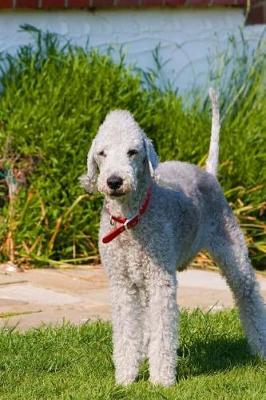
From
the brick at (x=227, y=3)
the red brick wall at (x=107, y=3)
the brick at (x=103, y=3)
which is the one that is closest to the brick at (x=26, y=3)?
the red brick wall at (x=107, y=3)

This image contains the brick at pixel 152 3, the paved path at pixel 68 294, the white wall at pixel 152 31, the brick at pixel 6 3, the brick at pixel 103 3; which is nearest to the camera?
the paved path at pixel 68 294

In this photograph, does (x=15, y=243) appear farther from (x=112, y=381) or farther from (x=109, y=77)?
(x=112, y=381)

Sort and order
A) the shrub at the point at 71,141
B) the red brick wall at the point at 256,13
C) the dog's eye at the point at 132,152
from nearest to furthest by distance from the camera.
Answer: the dog's eye at the point at 132,152
the shrub at the point at 71,141
the red brick wall at the point at 256,13

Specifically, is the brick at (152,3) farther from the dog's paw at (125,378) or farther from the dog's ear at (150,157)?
the dog's paw at (125,378)

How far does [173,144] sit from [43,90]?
3.81 ft

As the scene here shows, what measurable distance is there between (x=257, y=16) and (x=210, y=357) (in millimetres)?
5359

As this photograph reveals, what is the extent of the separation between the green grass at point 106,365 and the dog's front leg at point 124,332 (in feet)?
0.26

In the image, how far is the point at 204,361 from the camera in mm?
6312

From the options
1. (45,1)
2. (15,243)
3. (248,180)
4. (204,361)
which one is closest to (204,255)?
(248,180)

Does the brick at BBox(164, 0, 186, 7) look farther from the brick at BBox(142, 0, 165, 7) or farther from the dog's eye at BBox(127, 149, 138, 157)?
the dog's eye at BBox(127, 149, 138, 157)

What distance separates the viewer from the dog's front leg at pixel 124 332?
19.0 feet

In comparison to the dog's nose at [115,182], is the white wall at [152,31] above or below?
below

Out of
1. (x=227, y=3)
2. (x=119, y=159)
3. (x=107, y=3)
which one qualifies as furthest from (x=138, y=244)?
(x=227, y=3)

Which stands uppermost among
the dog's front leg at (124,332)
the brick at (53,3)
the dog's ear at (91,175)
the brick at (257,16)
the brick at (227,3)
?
the dog's ear at (91,175)
